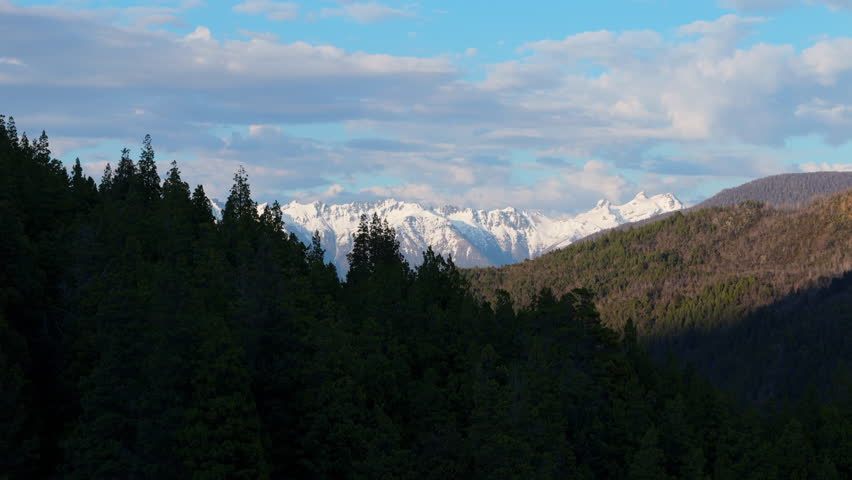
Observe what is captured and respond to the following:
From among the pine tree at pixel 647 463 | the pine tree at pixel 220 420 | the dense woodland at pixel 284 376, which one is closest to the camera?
the pine tree at pixel 220 420

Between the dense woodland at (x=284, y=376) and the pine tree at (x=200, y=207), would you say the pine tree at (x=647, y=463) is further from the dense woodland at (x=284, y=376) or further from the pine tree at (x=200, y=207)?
the pine tree at (x=200, y=207)

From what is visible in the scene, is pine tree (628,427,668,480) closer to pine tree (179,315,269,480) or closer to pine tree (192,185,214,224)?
pine tree (179,315,269,480)

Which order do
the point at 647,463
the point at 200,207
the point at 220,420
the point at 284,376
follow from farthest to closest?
the point at 200,207 → the point at 647,463 → the point at 284,376 → the point at 220,420

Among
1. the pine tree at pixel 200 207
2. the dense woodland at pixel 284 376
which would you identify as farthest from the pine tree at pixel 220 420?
Result: the pine tree at pixel 200 207

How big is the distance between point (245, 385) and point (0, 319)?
15352 mm

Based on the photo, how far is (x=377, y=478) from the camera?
52.5 metres

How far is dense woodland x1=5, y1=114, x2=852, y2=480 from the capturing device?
46.5 metres

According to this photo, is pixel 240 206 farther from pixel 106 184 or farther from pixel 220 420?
pixel 220 420

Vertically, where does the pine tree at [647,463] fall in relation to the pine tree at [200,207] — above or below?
below

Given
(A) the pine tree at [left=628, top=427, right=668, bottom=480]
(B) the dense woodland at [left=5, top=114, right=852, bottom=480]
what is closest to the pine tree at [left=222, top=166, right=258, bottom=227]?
(B) the dense woodland at [left=5, top=114, right=852, bottom=480]

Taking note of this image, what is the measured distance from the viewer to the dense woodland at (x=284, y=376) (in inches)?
1831

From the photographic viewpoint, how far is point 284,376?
55125 millimetres

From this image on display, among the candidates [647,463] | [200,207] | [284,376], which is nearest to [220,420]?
[284,376]

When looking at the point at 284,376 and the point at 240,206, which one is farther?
the point at 240,206
